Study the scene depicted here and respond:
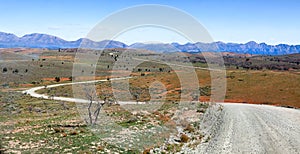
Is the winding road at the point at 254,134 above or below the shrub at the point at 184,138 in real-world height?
above

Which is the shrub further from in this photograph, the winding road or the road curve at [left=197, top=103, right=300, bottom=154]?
the road curve at [left=197, top=103, right=300, bottom=154]

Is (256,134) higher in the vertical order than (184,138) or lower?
higher

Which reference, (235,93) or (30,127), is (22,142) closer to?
(30,127)

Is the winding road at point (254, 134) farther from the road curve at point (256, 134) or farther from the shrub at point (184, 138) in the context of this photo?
the shrub at point (184, 138)

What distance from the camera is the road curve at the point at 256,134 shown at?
2262 centimetres

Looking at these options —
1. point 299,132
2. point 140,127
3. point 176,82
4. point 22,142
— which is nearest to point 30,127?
point 22,142

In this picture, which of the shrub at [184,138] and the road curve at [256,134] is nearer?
the road curve at [256,134]

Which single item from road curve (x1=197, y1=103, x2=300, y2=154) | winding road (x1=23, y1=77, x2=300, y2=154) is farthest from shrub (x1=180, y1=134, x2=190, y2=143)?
road curve (x1=197, y1=103, x2=300, y2=154)

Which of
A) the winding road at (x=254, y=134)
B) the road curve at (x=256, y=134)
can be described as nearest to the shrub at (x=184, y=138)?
the winding road at (x=254, y=134)

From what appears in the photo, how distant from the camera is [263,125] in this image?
31.0 m

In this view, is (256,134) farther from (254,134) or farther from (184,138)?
(184,138)

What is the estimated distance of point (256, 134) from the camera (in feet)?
88.6

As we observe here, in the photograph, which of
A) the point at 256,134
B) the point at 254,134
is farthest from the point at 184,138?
the point at 256,134

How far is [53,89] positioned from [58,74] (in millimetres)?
45112
